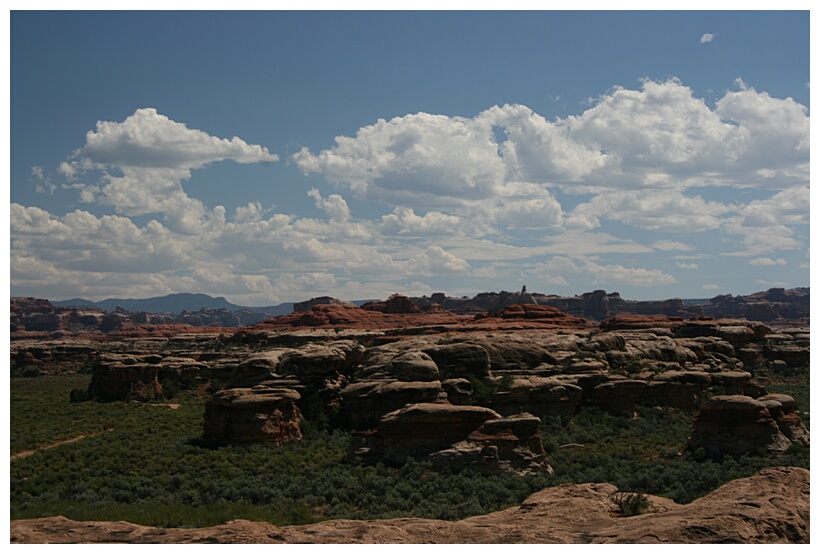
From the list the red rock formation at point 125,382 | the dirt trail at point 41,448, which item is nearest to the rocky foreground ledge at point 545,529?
the dirt trail at point 41,448

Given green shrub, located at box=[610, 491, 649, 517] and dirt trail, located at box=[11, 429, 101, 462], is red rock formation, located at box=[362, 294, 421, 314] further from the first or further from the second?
green shrub, located at box=[610, 491, 649, 517]

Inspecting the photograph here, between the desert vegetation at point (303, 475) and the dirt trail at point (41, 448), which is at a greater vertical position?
the desert vegetation at point (303, 475)

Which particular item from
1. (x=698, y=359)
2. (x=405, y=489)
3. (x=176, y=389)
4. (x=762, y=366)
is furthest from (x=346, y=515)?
(x=762, y=366)

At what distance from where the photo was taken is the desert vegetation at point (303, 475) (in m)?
23.7

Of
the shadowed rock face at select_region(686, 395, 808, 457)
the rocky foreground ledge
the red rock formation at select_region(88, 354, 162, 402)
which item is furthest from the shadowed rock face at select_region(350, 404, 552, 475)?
the red rock formation at select_region(88, 354, 162, 402)

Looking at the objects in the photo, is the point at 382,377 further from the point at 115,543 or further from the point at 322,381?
the point at 115,543

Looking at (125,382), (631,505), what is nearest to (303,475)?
(631,505)

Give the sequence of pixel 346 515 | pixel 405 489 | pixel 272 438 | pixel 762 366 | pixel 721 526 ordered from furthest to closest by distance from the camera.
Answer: pixel 762 366 → pixel 272 438 → pixel 405 489 → pixel 346 515 → pixel 721 526

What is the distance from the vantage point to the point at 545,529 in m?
16.9

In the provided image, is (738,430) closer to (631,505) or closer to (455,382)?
(455,382)

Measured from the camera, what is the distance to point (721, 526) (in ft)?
50.7

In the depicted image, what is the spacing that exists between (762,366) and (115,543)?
7852 cm

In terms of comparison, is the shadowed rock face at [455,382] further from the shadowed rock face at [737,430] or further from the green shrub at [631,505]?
the green shrub at [631,505]

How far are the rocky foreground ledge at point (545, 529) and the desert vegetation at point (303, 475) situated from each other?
9.02 feet
